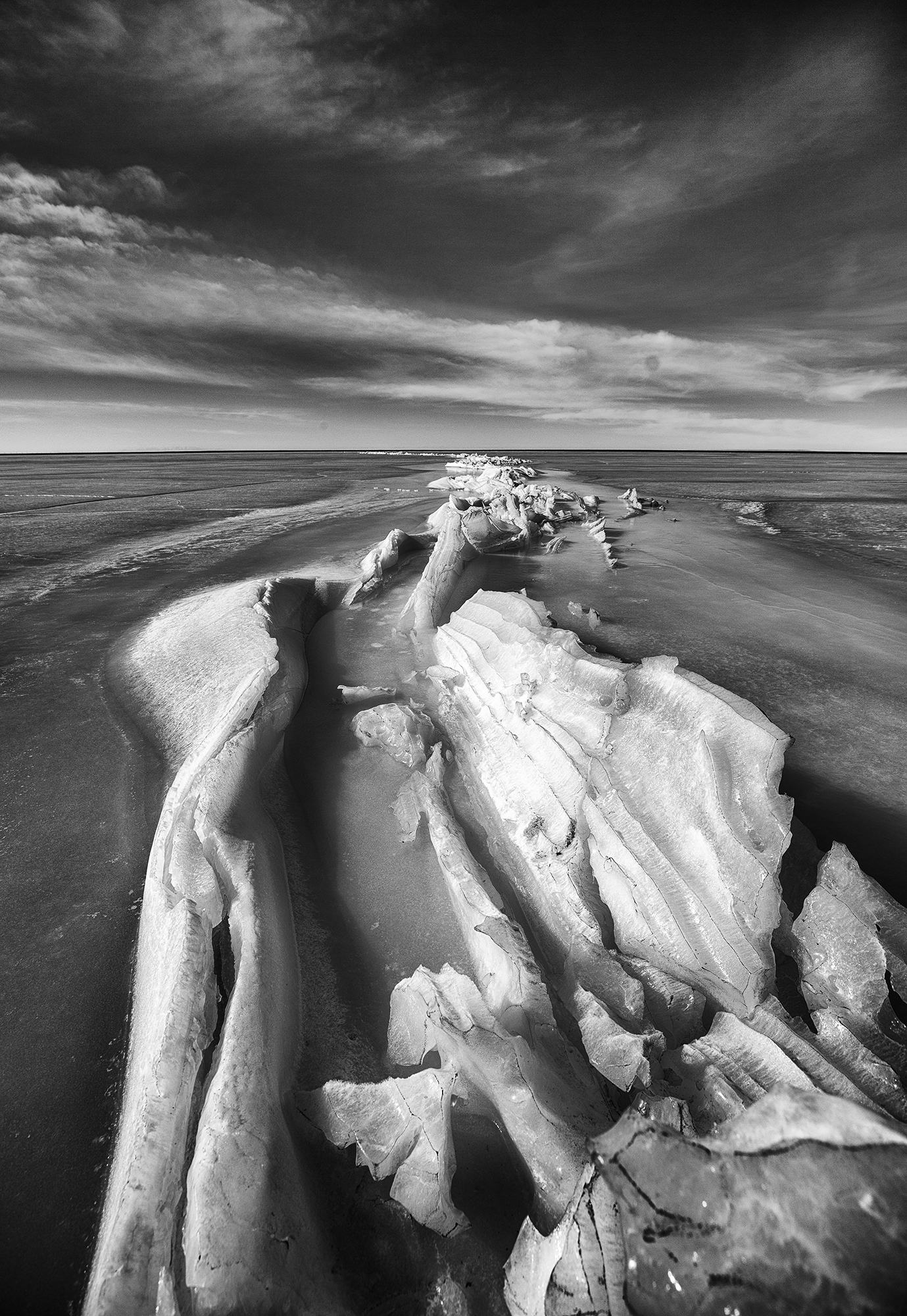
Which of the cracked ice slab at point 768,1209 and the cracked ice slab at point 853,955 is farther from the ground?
the cracked ice slab at point 768,1209

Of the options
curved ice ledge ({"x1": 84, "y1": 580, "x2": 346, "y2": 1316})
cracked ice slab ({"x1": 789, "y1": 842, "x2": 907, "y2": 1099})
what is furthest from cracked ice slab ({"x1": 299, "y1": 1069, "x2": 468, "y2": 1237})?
cracked ice slab ({"x1": 789, "y1": 842, "x2": 907, "y2": 1099})

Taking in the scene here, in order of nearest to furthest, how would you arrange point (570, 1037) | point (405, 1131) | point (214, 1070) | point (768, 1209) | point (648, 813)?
point (768, 1209), point (405, 1131), point (214, 1070), point (570, 1037), point (648, 813)

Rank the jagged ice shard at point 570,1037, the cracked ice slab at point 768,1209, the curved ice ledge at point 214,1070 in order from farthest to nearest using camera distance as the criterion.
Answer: the curved ice ledge at point 214,1070 < the jagged ice shard at point 570,1037 < the cracked ice slab at point 768,1209

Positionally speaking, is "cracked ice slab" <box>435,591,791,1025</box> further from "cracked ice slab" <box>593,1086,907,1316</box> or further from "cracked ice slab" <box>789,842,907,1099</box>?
"cracked ice slab" <box>593,1086,907,1316</box>

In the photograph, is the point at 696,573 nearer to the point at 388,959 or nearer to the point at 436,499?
the point at 388,959

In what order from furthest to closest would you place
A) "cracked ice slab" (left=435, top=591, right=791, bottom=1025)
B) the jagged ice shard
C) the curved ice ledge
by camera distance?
"cracked ice slab" (left=435, top=591, right=791, bottom=1025), the curved ice ledge, the jagged ice shard

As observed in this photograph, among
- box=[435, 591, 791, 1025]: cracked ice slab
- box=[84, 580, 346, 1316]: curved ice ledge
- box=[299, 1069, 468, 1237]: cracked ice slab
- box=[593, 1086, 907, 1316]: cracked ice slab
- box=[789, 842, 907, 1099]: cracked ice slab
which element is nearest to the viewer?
box=[593, 1086, 907, 1316]: cracked ice slab

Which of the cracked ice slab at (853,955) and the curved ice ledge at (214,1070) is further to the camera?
the cracked ice slab at (853,955)

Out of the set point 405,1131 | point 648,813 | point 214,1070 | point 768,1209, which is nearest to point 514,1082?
point 405,1131

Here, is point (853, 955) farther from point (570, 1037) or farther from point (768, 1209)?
point (768, 1209)

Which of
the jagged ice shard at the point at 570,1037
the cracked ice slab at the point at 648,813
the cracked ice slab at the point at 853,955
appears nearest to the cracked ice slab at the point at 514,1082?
the jagged ice shard at the point at 570,1037

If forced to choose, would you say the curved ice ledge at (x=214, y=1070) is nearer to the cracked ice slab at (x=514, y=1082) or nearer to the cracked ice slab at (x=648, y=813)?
the cracked ice slab at (x=514, y=1082)
